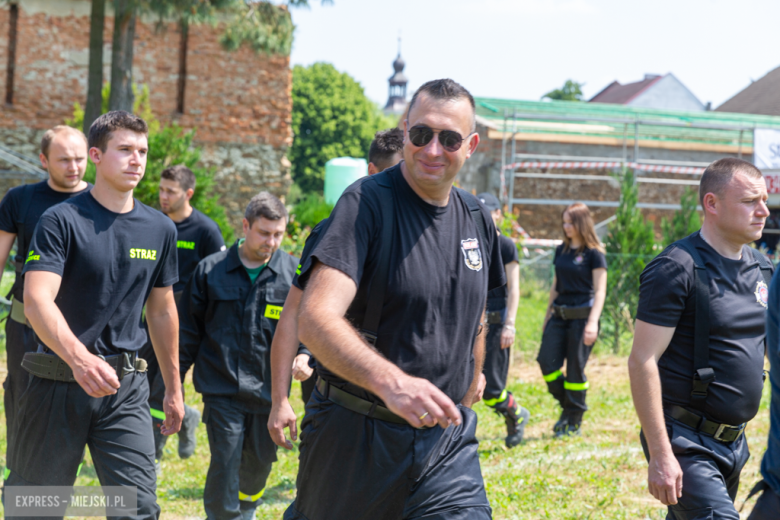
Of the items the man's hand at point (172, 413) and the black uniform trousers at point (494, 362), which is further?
the black uniform trousers at point (494, 362)

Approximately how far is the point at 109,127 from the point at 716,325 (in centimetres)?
297

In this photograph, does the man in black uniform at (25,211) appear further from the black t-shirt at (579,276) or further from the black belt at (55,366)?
the black t-shirt at (579,276)

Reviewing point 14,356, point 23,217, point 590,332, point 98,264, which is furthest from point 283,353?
point 590,332

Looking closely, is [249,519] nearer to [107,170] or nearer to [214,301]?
[214,301]

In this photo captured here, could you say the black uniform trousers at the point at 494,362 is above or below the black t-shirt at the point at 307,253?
below

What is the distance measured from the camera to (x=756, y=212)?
3361 millimetres

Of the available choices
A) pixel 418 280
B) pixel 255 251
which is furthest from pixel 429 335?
pixel 255 251

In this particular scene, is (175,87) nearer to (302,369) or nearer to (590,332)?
(590,332)

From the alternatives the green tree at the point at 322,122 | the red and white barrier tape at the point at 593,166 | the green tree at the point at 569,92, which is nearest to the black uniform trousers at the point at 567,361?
the red and white barrier tape at the point at 593,166

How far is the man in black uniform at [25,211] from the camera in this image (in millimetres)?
4188

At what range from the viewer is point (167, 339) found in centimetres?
394

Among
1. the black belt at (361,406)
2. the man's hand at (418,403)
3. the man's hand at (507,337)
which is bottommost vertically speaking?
the man's hand at (507,337)

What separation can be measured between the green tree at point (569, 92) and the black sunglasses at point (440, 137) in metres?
56.0

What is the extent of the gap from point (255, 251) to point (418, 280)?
2.38m
